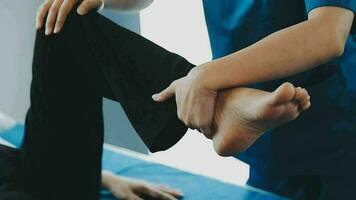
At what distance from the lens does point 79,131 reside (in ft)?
3.18

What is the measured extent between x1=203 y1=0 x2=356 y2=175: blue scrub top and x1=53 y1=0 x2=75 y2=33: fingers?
0.27m

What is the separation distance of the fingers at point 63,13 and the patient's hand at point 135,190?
47cm

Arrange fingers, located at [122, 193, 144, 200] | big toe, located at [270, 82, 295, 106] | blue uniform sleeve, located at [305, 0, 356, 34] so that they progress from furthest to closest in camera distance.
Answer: fingers, located at [122, 193, 144, 200]
blue uniform sleeve, located at [305, 0, 356, 34]
big toe, located at [270, 82, 295, 106]

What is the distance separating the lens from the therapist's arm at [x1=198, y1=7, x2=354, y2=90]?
0.69m

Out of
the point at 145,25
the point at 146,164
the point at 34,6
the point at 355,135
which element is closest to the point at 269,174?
the point at 355,135

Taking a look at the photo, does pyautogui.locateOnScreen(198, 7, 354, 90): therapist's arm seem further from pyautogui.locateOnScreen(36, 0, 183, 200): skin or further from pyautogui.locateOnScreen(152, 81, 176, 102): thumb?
pyautogui.locateOnScreen(36, 0, 183, 200): skin

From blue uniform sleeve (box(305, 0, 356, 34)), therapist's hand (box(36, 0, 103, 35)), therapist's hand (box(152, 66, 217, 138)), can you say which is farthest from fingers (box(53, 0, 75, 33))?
blue uniform sleeve (box(305, 0, 356, 34))

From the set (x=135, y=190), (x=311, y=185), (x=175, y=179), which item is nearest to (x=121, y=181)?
(x=135, y=190)

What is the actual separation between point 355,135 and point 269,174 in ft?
0.76

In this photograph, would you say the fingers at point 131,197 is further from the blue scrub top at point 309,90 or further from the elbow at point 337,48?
the elbow at point 337,48

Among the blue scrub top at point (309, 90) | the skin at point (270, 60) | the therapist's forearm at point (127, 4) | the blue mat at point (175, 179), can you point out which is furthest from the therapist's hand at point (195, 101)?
the blue mat at point (175, 179)

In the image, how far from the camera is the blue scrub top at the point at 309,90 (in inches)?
35.9

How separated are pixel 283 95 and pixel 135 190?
67cm

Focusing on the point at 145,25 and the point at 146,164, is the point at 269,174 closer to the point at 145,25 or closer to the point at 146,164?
the point at 146,164
